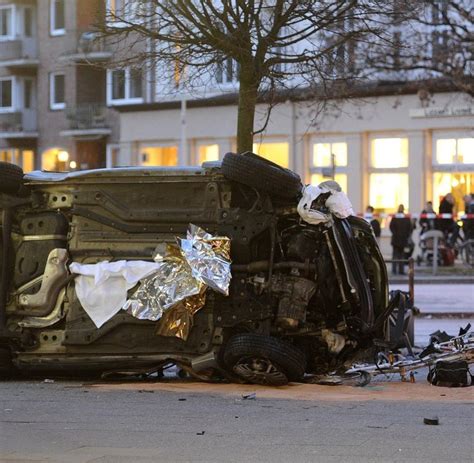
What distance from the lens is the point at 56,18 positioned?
49.1 metres

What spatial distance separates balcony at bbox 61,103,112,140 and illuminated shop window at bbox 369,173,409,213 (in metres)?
14.6

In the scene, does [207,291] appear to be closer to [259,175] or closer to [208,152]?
[259,175]

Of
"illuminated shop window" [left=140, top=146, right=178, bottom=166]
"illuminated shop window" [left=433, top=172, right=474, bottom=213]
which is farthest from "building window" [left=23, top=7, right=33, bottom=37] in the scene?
"illuminated shop window" [left=433, top=172, right=474, bottom=213]

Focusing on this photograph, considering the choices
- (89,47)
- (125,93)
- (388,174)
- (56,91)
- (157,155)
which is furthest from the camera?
(56,91)

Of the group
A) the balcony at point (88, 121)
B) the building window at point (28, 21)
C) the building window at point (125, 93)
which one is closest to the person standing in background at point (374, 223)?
the building window at point (125, 93)

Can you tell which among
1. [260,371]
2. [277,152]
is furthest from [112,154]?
[260,371]

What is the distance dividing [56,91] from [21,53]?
8.26ft

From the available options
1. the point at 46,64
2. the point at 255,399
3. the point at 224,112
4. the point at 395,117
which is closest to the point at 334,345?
the point at 255,399

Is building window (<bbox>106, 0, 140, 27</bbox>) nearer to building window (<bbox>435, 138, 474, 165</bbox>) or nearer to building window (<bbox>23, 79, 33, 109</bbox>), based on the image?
building window (<bbox>435, 138, 474, 165</bbox>)

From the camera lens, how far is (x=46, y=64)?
49.5 meters

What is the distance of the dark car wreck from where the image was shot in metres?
9.95

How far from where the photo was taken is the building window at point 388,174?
35.7 metres

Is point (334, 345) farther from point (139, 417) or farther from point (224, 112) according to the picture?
point (224, 112)

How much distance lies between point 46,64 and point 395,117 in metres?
20.2
